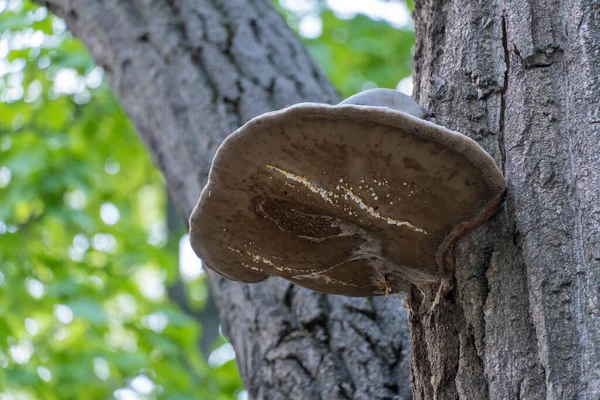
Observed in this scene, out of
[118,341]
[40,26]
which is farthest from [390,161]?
[118,341]

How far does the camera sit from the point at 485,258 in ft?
5.29

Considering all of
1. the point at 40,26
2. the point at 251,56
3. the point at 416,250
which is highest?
the point at 40,26

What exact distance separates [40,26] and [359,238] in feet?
14.5

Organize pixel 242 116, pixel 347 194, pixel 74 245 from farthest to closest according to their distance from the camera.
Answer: pixel 74 245 < pixel 242 116 < pixel 347 194

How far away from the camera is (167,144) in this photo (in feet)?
9.75

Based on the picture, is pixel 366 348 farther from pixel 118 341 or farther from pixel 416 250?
pixel 118 341

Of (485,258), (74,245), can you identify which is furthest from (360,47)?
(485,258)

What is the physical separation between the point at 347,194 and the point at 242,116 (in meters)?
1.34

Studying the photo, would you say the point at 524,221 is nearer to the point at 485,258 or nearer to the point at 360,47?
the point at 485,258

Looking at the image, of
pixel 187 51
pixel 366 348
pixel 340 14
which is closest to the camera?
pixel 366 348

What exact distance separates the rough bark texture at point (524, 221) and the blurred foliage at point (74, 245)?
11.7 feet

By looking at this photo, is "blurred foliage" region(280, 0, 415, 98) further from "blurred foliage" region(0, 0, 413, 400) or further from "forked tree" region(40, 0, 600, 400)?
"forked tree" region(40, 0, 600, 400)

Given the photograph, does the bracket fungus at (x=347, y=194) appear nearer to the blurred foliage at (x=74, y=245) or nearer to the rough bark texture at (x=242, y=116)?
the rough bark texture at (x=242, y=116)

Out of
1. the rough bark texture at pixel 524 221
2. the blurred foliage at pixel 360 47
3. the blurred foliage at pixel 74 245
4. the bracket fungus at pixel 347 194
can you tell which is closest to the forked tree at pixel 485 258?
the rough bark texture at pixel 524 221
